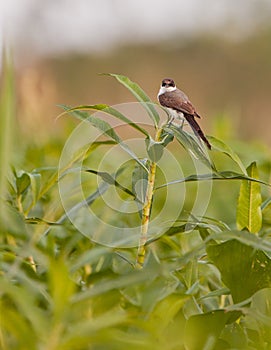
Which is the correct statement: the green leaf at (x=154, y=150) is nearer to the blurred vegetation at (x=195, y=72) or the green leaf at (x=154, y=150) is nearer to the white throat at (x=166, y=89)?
the white throat at (x=166, y=89)

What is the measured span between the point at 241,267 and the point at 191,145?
0.24m

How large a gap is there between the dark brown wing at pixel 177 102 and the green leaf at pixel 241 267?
1.31ft

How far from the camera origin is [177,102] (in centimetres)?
177

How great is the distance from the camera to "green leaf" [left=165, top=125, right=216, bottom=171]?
154 cm

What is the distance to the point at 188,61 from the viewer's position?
25656mm

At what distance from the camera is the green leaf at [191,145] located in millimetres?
1542

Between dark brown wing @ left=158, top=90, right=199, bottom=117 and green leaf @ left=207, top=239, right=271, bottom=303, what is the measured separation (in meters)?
0.40

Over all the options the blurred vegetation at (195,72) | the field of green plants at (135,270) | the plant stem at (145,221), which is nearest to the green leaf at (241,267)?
the field of green plants at (135,270)

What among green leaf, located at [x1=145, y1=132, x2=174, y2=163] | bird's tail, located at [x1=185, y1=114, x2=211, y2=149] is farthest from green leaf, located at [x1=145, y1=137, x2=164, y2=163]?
bird's tail, located at [x1=185, y1=114, x2=211, y2=149]

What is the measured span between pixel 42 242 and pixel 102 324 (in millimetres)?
721

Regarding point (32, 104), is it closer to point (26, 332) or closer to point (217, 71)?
point (26, 332)

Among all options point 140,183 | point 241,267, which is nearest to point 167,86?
point 140,183

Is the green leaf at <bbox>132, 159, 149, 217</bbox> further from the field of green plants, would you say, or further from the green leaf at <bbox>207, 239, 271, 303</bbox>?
the green leaf at <bbox>207, 239, 271, 303</bbox>

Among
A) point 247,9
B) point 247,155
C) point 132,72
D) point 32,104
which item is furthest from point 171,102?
point 247,9
